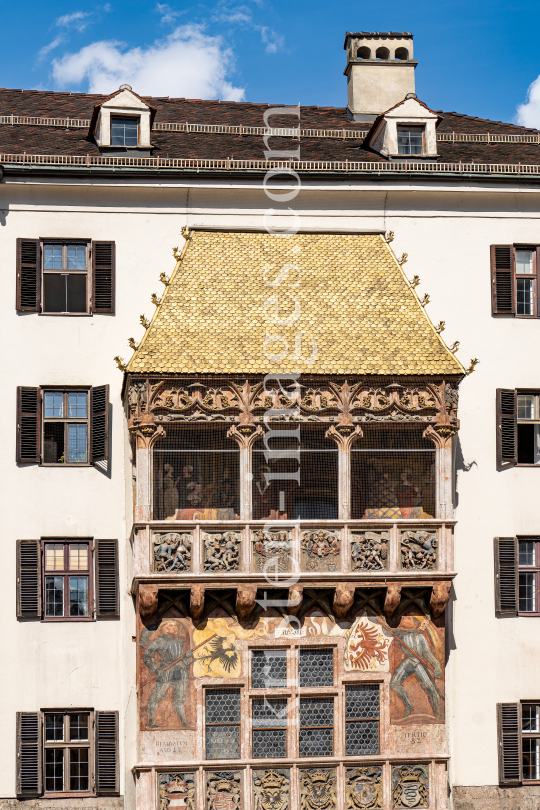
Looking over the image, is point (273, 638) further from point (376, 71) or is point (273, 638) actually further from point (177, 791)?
point (376, 71)

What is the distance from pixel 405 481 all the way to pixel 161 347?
19.1 ft

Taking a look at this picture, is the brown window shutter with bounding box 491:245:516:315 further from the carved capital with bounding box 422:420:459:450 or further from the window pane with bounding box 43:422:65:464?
the window pane with bounding box 43:422:65:464

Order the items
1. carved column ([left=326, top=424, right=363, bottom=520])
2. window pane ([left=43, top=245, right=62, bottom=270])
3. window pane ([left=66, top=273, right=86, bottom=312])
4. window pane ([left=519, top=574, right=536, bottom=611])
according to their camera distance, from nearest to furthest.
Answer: carved column ([left=326, top=424, right=363, bottom=520])
window pane ([left=519, top=574, right=536, bottom=611])
window pane ([left=66, top=273, right=86, bottom=312])
window pane ([left=43, top=245, right=62, bottom=270])

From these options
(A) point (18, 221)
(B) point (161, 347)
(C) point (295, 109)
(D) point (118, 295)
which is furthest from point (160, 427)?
(C) point (295, 109)

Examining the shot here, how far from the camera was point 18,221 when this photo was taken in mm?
29312

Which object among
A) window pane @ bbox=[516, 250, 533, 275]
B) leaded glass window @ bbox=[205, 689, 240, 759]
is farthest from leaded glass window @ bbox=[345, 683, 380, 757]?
window pane @ bbox=[516, 250, 533, 275]

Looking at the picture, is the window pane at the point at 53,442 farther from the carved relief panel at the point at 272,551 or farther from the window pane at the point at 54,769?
the window pane at the point at 54,769

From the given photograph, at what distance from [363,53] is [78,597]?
675 inches

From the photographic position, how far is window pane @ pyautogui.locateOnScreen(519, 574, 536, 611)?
2905cm

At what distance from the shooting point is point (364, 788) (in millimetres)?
26719

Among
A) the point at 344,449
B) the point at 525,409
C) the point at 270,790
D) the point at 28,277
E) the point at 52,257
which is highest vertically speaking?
the point at 52,257

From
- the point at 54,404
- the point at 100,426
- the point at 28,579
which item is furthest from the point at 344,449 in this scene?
the point at 28,579

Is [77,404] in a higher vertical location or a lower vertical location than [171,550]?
A: higher

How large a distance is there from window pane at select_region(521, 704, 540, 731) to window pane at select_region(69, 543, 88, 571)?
9568 millimetres
